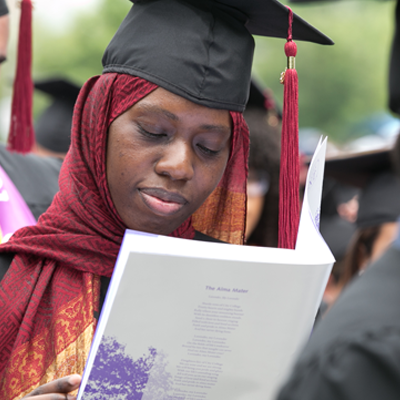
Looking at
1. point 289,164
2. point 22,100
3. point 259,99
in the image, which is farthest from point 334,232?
point 289,164

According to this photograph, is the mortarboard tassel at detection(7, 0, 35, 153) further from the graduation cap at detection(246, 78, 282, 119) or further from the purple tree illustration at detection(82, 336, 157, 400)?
the purple tree illustration at detection(82, 336, 157, 400)

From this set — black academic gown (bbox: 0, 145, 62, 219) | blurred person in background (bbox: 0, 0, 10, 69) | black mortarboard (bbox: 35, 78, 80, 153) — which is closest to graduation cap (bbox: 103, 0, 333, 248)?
blurred person in background (bbox: 0, 0, 10, 69)

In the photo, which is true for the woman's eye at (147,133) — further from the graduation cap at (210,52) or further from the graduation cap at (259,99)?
the graduation cap at (259,99)

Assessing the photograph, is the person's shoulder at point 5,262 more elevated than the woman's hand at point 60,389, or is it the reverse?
the woman's hand at point 60,389

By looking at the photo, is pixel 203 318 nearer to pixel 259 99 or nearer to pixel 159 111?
pixel 159 111

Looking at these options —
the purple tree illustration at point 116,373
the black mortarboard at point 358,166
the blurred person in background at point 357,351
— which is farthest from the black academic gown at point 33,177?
the blurred person in background at point 357,351

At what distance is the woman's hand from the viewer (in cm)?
128

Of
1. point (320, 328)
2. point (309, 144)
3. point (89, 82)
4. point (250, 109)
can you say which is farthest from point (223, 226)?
point (309, 144)

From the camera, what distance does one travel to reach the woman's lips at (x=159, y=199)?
5.19 ft

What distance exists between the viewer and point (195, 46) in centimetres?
161

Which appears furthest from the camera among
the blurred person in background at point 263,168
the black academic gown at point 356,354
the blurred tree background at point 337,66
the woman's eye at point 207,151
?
the blurred tree background at point 337,66

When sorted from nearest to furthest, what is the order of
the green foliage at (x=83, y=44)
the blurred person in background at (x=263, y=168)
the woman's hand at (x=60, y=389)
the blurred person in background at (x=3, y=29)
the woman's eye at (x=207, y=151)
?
the woman's hand at (x=60, y=389) < the woman's eye at (x=207, y=151) < the blurred person in background at (x=3, y=29) < the blurred person in background at (x=263, y=168) < the green foliage at (x=83, y=44)

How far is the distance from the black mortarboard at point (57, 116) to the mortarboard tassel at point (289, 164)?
253 centimetres

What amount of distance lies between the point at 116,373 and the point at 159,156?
0.61 metres
